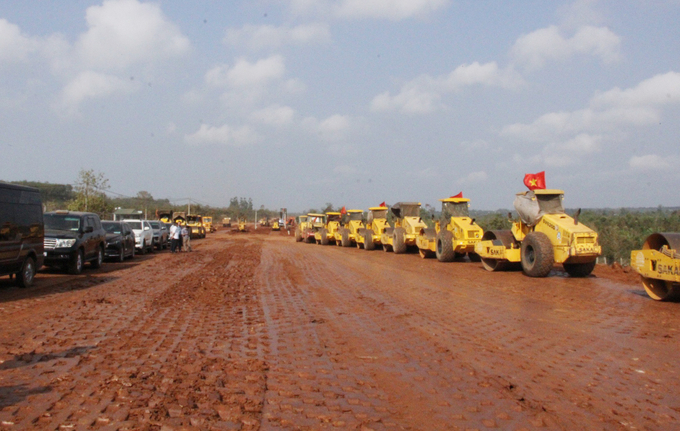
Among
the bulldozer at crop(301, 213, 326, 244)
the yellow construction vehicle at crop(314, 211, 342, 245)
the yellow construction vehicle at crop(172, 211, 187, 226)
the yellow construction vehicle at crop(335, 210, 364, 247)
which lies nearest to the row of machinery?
the yellow construction vehicle at crop(335, 210, 364, 247)

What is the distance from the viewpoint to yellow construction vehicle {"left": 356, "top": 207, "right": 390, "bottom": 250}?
88.6 ft

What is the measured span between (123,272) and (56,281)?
273 cm

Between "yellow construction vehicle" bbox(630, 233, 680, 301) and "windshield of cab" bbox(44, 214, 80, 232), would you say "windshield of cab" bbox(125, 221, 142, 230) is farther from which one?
"yellow construction vehicle" bbox(630, 233, 680, 301)

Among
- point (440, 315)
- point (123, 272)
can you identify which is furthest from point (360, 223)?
point (440, 315)

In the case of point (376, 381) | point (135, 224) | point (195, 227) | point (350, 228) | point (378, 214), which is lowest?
point (376, 381)

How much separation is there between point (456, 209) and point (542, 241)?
600 centimetres

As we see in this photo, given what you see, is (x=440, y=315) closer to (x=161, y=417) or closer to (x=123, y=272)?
(x=161, y=417)

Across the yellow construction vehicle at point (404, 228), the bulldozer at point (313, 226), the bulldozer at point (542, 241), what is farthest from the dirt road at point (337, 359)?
the bulldozer at point (313, 226)

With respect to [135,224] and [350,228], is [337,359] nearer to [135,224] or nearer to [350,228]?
[135,224]

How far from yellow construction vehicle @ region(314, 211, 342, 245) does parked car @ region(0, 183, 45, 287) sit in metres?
21.9

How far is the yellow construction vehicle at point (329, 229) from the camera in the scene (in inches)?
1339

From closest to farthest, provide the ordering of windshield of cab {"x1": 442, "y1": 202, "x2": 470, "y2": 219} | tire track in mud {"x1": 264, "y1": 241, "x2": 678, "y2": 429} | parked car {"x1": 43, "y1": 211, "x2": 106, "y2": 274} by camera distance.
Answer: tire track in mud {"x1": 264, "y1": 241, "x2": 678, "y2": 429} < parked car {"x1": 43, "y1": 211, "x2": 106, "y2": 274} < windshield of cab {"x1": 442, "y1": 202, "x2": 470, "y2": 219}

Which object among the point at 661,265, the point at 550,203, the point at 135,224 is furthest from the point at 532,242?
the point at 135,224

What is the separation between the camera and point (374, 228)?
2733 cm
